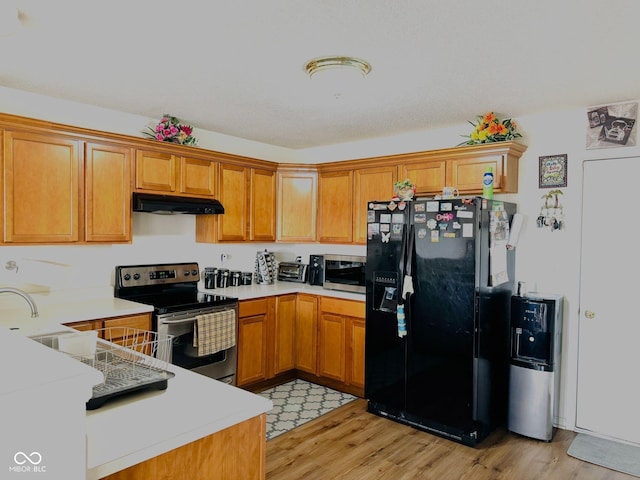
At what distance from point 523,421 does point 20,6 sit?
3821mm

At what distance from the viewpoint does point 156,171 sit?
3.62m

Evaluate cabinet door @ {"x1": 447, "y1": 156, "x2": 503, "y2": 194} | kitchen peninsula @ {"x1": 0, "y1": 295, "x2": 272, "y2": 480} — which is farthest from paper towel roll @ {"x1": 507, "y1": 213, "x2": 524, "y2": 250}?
kitchen peninsula @ {"x1": 0, "y1": 295, "x2": 272, "y2": 480}

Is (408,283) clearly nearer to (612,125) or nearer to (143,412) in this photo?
(612,125)

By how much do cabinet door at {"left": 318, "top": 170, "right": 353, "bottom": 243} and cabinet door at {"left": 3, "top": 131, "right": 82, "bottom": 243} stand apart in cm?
220

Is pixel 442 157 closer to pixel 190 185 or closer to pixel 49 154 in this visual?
pixel 190 185

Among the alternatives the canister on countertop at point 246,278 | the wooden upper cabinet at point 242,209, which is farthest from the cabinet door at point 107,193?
the canister on countertop at point 246,278

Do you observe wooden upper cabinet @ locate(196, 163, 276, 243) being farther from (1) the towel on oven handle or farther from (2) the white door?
(2) the white door

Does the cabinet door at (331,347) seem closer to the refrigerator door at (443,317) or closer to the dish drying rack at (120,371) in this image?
the refrigerator door at (443,317)

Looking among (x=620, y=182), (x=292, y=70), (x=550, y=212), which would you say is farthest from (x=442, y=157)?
(x=292, y=70)

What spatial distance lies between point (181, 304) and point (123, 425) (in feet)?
7.29

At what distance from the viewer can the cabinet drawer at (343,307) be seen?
3.94 meters

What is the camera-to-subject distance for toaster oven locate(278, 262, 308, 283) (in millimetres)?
4738

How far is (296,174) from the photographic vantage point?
460 cm

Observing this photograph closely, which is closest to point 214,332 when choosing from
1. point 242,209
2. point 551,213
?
point 242,209
